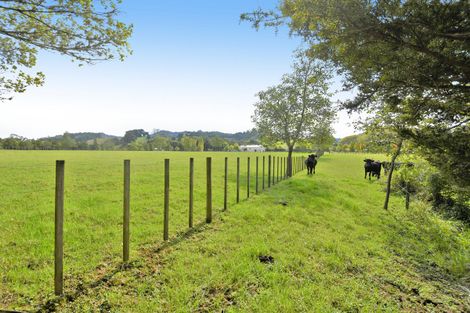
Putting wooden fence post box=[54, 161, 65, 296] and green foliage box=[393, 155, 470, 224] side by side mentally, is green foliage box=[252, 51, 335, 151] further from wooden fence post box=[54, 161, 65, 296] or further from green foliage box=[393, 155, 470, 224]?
wooden fence post box=[54, 161, 65, 296]

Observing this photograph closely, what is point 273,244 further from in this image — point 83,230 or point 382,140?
point 382,140

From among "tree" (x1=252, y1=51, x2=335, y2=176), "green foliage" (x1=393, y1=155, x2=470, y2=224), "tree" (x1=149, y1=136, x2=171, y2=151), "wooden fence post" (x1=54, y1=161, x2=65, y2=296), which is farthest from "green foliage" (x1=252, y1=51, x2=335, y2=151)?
"tree" (x1=149, y1=136, x2=171, y2=151)

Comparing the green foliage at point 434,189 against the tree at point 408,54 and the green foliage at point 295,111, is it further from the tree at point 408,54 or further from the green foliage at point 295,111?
the green foliage at point 295,111

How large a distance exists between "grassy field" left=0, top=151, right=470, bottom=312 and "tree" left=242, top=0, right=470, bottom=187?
2601mm

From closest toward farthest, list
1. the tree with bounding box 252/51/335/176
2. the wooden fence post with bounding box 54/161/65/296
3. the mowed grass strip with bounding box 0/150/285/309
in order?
the wooden fence post with bounding box 54/161/65/296 < the mowed grass strip with bounding box 0/150/285/309 < the tree with bounding box 252/51/335/176

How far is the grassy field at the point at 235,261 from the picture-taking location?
145 inches

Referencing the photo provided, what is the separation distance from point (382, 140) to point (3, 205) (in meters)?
13.4

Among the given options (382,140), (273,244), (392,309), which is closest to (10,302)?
(273,244)

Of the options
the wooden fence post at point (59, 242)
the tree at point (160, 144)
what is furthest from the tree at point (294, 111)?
the tree at point (160, 144)

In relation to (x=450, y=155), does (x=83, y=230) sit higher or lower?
lower

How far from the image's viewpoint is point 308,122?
73.3 ft

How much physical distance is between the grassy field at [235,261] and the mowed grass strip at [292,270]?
2 centimetres

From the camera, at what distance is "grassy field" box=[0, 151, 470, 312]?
3.69m

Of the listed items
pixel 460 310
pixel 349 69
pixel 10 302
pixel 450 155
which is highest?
pixel 349 69
